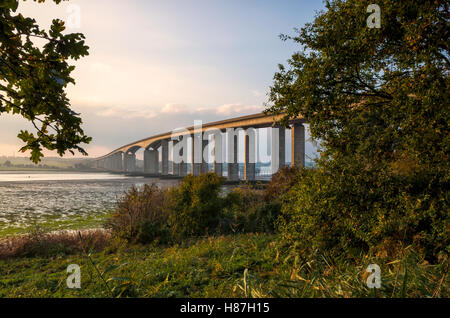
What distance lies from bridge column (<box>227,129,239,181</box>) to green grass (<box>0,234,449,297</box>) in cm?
4820

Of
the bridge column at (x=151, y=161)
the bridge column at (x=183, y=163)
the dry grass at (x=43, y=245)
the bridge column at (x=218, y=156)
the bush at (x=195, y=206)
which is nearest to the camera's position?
the dry grass at (x=43, y=245)

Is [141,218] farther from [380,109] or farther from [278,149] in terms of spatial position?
[278,149]

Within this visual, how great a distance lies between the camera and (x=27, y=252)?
10953mm

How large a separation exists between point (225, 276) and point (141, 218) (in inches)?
297

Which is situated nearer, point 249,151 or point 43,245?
point 43,245

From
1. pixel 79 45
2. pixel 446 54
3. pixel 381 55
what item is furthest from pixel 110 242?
pixel 446 54

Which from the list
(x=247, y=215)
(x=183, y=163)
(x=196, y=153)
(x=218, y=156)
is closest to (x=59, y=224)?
(x=247, y=215)

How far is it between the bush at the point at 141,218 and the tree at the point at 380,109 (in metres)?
8.11

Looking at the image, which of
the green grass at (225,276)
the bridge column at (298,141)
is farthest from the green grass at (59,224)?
the bridge column at (298,141)

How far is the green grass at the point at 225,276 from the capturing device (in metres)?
3.74

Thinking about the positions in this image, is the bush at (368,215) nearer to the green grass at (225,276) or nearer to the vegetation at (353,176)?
the vegetation at (353,176)

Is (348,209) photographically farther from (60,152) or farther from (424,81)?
(60,152)

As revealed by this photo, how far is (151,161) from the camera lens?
97438 millimetres

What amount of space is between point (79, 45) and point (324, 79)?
6.03 metres
